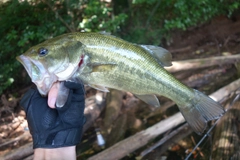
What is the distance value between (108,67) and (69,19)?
13.3 ft

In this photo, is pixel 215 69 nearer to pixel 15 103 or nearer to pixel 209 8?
pixel 209 8

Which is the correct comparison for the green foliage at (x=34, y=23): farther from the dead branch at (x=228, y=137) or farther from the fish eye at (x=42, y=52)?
the fish eye at (x=42, y=52)

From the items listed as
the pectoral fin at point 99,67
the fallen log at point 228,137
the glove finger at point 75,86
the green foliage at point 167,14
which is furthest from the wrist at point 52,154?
the green foliage at point 167,14

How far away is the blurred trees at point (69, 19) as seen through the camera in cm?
555

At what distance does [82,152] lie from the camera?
4.66m

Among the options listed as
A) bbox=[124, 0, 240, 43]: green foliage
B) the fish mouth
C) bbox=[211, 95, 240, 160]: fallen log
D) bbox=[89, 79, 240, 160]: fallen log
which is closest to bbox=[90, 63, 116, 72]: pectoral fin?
the fish mouth

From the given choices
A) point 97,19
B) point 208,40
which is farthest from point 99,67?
point 208,40

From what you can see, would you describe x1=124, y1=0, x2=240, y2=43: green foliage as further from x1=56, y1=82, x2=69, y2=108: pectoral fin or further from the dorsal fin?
x1=56, y1=82, x2=69, y2=108: pectoral fin

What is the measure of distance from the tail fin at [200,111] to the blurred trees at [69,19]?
366 centimetres

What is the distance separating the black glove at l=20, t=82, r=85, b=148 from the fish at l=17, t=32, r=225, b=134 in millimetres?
263

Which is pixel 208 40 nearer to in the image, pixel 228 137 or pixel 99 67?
pixel 228 137

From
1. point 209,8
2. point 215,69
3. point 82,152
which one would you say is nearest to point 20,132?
point 82,152

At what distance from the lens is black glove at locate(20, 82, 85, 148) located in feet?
8.34

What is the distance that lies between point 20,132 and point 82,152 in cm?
135
